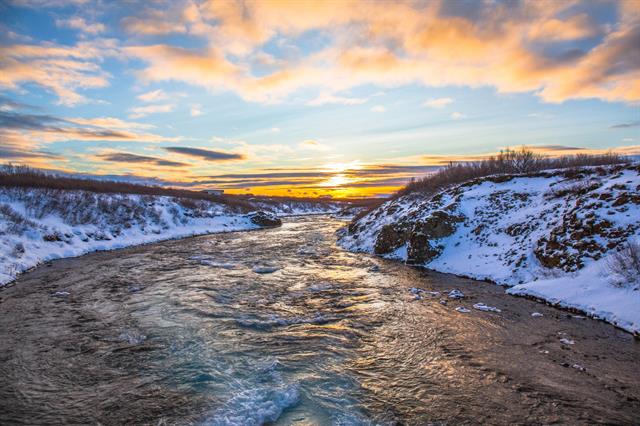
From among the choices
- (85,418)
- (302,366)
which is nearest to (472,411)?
(302,366)

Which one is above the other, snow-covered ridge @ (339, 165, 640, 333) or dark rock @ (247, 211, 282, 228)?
snow-covered ridge @ (339, 165, 640, 333)

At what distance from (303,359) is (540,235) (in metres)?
13.6

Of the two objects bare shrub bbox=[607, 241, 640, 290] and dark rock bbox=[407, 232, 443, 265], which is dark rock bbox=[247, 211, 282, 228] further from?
bare shrub bbox=[607, 241, 640, 290]

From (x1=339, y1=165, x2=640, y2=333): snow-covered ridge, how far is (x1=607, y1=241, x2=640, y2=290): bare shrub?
81 millimetres

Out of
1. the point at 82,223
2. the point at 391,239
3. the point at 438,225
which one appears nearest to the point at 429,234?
the point at 438,225

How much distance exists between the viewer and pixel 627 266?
10391mm

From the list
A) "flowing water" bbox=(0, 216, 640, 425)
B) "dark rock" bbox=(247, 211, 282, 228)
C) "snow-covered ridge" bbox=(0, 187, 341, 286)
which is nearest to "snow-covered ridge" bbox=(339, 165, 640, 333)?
"flowing water" bbox=(0, 216, 640, 425)

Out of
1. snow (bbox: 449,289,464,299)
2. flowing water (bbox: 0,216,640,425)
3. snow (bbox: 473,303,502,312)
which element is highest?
flowing water (bbox: 0,216,640,425)

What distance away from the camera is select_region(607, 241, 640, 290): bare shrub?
32.6 ft

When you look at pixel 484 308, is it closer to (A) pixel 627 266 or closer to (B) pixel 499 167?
(A) pixel 627 266

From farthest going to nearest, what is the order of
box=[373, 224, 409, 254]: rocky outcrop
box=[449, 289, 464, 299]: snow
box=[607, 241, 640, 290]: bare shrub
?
box=[373, 224, 409, 254]: rocky outcrop, box=[449, 289, 464, 299]: snow, box=[607, 241, 640, 290]: bare shrub

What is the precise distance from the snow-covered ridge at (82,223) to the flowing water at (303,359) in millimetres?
9952

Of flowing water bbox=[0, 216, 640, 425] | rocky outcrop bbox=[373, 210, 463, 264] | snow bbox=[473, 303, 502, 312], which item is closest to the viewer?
flowing water bbox=[0, 216, 640, 425]

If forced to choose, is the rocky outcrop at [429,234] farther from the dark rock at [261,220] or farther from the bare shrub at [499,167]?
the dark rock at [261,220]
